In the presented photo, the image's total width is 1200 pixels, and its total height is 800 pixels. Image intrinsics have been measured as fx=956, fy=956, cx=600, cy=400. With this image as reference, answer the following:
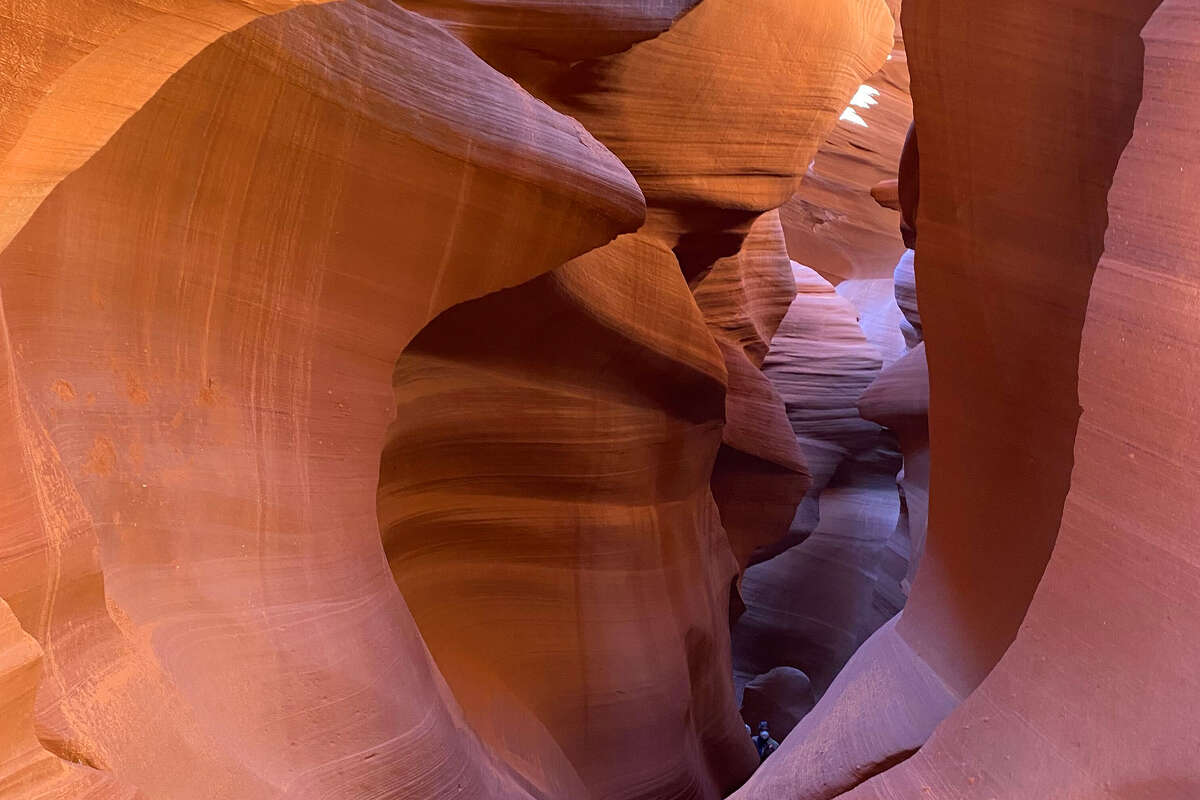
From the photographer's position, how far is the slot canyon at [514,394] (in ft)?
4.97

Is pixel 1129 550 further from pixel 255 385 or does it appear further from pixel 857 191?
pixel 857 191

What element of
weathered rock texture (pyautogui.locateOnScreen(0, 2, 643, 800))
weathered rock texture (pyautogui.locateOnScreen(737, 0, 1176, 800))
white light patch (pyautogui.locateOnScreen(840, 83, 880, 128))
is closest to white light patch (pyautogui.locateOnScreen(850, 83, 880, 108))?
white light patch (pyautogui.locateOnScreen(840, 83, 880, 128))

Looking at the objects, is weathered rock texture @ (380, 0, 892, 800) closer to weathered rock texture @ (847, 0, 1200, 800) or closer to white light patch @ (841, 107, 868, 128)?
weathered rock texture @ (847, 0, 1200, 800)

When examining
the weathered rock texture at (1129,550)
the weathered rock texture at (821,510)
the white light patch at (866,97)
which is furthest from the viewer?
the white light patch at (866,97)

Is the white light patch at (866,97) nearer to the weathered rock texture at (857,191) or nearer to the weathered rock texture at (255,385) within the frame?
the weathered rock texture at (857,191)

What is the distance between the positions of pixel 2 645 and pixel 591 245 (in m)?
2.09

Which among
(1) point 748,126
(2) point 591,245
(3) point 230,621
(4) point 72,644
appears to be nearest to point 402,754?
(3) point 230,621

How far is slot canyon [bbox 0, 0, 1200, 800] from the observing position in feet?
4.97

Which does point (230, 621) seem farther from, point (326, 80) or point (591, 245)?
point (591, 245)

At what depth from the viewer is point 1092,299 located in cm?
170

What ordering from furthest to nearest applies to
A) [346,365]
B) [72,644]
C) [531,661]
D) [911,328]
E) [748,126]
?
[911,328] → [748,126] → [531,661] → [346,365] → [72,644]

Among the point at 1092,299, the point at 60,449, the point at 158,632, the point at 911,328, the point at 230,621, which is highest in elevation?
the point at 1092,299

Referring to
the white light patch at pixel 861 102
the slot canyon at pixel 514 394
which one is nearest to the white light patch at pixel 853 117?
the white light patch at pixel 861 102

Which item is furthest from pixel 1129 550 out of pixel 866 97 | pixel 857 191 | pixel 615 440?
pixel 857 191
